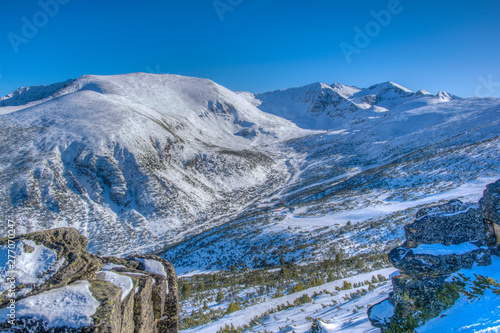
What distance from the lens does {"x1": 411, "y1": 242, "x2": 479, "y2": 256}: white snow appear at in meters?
6.16

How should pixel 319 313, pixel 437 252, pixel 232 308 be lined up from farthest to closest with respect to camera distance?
pixel 232 308
pixel 319 313
pixel 437 252

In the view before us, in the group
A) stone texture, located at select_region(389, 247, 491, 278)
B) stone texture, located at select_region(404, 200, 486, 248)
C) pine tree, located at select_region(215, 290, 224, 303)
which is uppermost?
stone texture, located at select_region(404, 200, 486, 248)

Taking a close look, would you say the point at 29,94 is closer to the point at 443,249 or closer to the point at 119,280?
the point at 119,280

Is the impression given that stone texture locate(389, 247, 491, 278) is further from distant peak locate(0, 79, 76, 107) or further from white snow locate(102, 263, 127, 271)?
distant peak locate(0, 79, 76, 107)

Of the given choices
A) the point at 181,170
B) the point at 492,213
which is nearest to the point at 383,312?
the point at 492,213

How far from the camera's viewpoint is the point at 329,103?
158875 millimetres

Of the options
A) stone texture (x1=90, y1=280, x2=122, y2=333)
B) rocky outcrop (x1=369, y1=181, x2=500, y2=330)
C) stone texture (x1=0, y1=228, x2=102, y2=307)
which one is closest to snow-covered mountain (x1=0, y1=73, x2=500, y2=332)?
rocky outcrop (x1=369, y1=181, x2=500, y2=330)

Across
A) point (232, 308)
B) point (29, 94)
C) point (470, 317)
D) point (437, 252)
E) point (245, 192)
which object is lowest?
point (232, 308)

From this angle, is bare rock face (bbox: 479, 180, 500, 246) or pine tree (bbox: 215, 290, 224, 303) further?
pine tree (bbox: 215, 290, 224, 303)

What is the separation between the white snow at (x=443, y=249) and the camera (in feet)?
20.2

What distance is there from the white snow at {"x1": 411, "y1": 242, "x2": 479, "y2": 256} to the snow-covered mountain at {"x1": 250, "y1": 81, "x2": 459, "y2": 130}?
134m

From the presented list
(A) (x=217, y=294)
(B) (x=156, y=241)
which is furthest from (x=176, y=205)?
(A) (x=217, y=294)

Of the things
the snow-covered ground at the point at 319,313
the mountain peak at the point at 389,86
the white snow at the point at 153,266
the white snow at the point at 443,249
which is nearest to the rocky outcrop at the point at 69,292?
the white snow at the point at 153,266

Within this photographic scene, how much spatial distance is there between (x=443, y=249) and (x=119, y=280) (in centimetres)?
760
